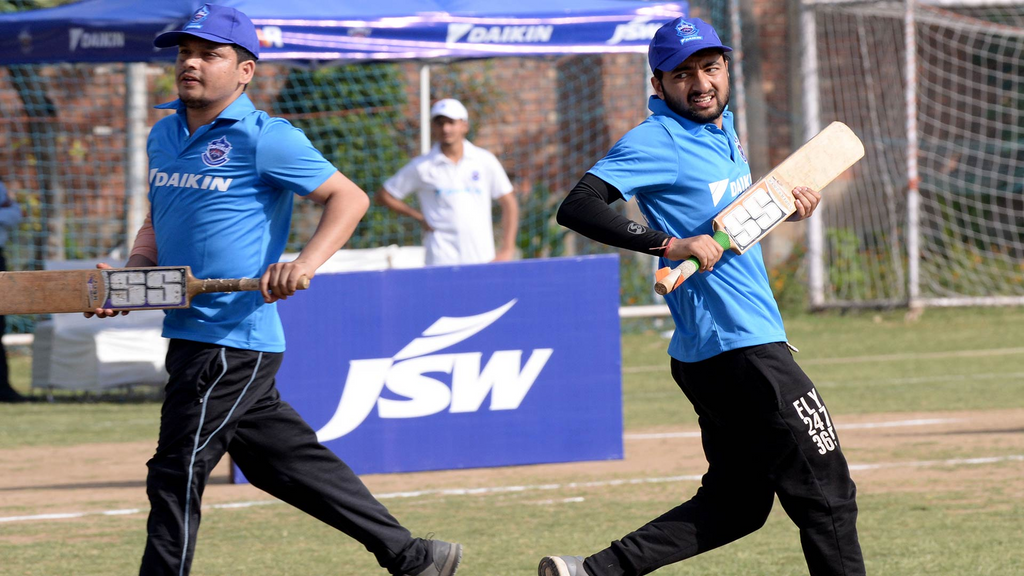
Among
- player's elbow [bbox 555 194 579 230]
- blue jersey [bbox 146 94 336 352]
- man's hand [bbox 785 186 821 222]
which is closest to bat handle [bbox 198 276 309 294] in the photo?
blue jersey [bbox 146 94 336 352]

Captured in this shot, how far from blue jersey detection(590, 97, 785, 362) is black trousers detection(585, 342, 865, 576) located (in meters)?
0.07

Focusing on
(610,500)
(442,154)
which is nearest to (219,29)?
(610,500)

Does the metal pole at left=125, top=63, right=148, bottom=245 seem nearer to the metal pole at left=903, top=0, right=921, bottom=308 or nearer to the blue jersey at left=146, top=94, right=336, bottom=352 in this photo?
the metal pole at left=903, top=0, right=921, bottom=308

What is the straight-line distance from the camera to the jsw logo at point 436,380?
7445mm

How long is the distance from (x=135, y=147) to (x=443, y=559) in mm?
10310

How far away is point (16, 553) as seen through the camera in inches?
226

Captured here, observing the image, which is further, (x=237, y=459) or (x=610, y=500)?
(x=610, y=500)

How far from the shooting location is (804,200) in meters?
4.17

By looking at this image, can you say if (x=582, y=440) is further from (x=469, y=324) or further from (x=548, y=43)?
(x=548, y=43)

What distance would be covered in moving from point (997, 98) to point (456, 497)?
41.8 ft

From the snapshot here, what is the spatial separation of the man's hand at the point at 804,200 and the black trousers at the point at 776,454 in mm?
408

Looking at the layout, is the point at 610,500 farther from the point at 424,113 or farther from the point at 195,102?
the point at 424,113

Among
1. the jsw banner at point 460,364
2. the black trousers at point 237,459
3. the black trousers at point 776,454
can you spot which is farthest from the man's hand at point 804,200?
the jsw banner at point 460,364

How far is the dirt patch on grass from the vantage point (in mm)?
6902
